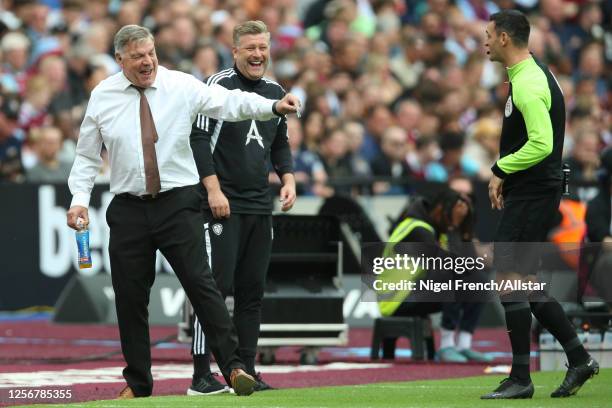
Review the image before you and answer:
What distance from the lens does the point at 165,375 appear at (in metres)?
11.7

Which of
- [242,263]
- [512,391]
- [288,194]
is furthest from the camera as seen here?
[242,263]

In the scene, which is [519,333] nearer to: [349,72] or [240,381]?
[240,381]

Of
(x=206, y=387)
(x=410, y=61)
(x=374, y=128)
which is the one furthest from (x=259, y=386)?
(x=410, y=61)

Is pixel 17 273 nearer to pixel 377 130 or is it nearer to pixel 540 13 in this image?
pixel 377 130

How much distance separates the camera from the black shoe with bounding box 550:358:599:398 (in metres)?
9.09

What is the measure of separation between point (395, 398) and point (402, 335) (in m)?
4.32

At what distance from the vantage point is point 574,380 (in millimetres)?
9094

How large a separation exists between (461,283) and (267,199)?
135cm

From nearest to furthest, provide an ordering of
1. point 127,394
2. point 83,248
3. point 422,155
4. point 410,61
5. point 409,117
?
point 83,248, point 127,394, point 422,155, point 409,117, point 410,61

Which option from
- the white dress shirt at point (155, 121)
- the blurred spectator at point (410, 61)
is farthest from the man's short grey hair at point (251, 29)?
the blurred spectator at point (410, 61)

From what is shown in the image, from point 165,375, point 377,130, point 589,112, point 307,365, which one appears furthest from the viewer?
point 589,112

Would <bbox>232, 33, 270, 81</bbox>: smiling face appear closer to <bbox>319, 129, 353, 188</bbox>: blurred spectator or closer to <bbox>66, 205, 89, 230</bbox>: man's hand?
<bbox>66, 205, 89, 230</bbox>: man's hand

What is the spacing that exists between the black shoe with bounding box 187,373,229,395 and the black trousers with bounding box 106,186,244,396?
491 millimetres

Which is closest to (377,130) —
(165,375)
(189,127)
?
(165,375)
